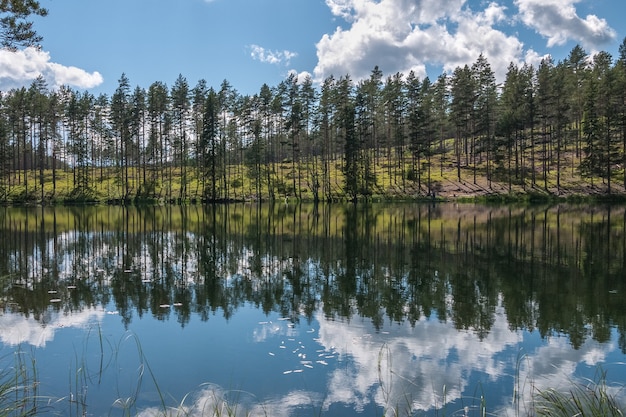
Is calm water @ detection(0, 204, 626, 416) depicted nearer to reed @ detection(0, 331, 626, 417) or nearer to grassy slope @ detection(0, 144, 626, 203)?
reed @ detection(0, 331, 626, 417)

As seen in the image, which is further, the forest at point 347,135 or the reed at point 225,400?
the forest at point 347,135

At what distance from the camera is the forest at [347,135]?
2916 inches

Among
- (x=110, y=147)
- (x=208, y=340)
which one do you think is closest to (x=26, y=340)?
(x=208, y=340)

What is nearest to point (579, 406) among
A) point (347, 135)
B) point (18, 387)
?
point (18, 387)

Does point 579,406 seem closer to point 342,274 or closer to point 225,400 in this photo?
point 225,400

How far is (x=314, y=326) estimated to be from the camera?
37.6ft

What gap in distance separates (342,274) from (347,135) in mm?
59613

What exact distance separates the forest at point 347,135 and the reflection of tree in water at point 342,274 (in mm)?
44577

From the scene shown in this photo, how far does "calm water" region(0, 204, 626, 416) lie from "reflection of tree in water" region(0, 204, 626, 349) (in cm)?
10

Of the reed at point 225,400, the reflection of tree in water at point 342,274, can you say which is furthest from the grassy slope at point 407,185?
the reed at point 225,400

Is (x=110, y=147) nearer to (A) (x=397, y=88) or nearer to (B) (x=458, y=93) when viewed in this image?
(A) (x=397, y=88)

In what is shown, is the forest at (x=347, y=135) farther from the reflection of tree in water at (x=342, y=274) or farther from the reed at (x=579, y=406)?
the reed at (x=579, y=406)

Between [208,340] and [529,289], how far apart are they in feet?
35.3

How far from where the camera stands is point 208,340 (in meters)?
10.5
